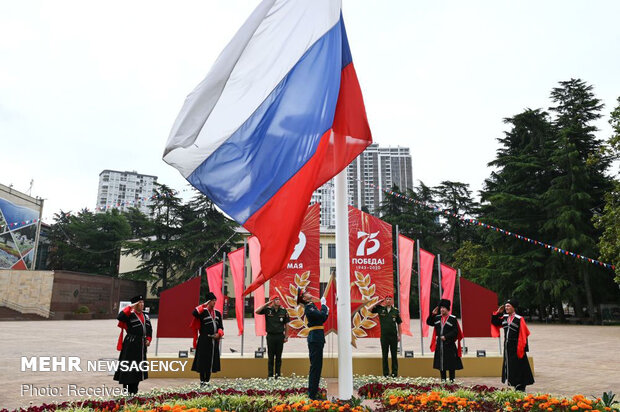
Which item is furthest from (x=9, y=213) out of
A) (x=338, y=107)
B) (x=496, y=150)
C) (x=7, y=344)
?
(x=338, y=107)

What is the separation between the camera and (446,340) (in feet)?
28.1

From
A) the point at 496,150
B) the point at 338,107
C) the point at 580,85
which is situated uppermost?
the point at 580,85

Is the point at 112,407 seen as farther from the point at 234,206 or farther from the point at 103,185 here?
the point at 103,185

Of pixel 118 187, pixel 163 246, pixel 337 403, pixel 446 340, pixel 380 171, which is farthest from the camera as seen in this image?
pixel 118 187

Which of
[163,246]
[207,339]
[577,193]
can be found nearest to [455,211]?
[577,193]

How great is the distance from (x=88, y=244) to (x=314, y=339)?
5794 centimetres

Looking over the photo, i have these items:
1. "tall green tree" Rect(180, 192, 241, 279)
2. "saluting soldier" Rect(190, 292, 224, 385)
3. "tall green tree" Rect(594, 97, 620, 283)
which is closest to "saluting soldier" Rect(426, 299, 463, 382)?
"saluting soldier" Rect(190, 292, 224, 385)

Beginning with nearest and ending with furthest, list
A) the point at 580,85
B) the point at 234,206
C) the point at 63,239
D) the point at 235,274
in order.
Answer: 1. the point at 234,206
2. the point at 235,274
3. the point at 580,85
4. the point at 63,239

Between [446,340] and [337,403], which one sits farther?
[446,340]

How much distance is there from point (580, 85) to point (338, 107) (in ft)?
112

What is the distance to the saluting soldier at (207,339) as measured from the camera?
8.33 meters

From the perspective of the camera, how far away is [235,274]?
1120 centimetres

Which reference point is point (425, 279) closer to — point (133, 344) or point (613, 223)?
point (133, 344)

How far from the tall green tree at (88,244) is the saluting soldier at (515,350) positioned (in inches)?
2135
